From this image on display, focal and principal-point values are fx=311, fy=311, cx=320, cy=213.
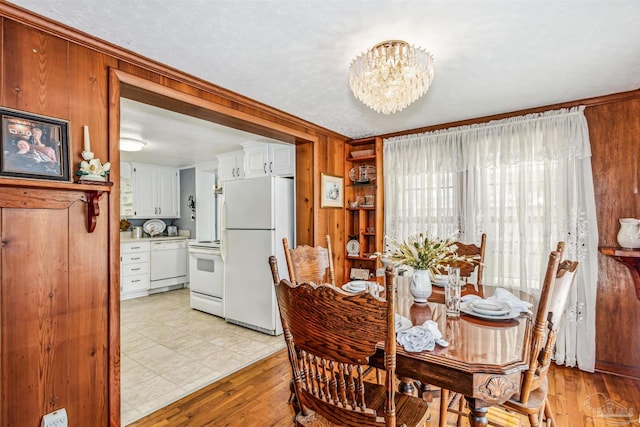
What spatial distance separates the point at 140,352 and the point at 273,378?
149 centimetres

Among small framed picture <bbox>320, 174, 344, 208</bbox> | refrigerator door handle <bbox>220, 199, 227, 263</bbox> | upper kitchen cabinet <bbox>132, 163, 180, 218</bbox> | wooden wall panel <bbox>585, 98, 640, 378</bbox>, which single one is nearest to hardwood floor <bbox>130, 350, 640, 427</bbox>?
wooden wall panel <bbox>585, 98, 640, 378</bbox>

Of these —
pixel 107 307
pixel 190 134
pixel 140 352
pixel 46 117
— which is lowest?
pixel 140 352

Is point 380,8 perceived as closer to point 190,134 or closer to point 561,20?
point 561,20

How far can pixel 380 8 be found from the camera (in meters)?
1.49

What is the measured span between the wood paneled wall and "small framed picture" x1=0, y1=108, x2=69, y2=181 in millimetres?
45

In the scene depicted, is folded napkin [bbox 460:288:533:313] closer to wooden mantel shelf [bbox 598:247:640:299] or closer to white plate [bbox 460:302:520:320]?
white plate [bbox 460:302:520:320]

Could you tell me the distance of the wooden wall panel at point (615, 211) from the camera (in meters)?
2.57

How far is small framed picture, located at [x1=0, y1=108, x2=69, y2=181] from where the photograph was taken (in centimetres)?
147

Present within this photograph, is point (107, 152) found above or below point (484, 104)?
below

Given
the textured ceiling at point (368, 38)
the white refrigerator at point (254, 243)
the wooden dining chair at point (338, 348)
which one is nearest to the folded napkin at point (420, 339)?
the wooden dining chair at point (338, 348)

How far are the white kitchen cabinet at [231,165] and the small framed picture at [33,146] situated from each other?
283 cm

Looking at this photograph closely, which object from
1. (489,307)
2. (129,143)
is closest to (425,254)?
(489,307)

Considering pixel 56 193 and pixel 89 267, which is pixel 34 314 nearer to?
pixel 89 267

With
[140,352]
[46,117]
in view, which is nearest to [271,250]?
[140,352]
